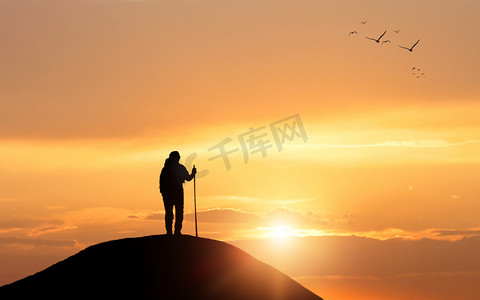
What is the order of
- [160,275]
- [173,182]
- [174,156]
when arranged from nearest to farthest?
1. [173,182]
2. [174,156]
3. [160,275]

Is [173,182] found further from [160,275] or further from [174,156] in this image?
[160,275]

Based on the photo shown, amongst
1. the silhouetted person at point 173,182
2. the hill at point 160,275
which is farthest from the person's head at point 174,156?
the hill at point 160,275

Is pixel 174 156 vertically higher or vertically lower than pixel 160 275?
higher

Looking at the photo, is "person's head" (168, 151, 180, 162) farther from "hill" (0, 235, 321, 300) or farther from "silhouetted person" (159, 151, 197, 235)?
"hill" (0, 235, 321, 300)

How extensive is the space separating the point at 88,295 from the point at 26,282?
20.8 feet

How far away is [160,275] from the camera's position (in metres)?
41.1

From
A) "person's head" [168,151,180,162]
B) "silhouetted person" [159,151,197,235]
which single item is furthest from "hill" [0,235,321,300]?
"person's head" [168,151,180,162]

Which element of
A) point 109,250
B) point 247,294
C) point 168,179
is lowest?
point 247,294

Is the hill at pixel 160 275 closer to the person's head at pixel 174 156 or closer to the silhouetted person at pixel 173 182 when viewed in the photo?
the silhouetted person at pixel 173 182

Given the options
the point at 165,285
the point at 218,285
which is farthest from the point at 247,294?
the point at 165,285

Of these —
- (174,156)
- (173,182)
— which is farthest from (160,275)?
(174,156)

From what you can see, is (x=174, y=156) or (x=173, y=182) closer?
(x=173, y=182)

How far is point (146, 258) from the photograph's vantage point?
4241 cm

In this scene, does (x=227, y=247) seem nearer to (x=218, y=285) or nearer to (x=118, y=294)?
(x=218, y=285)
